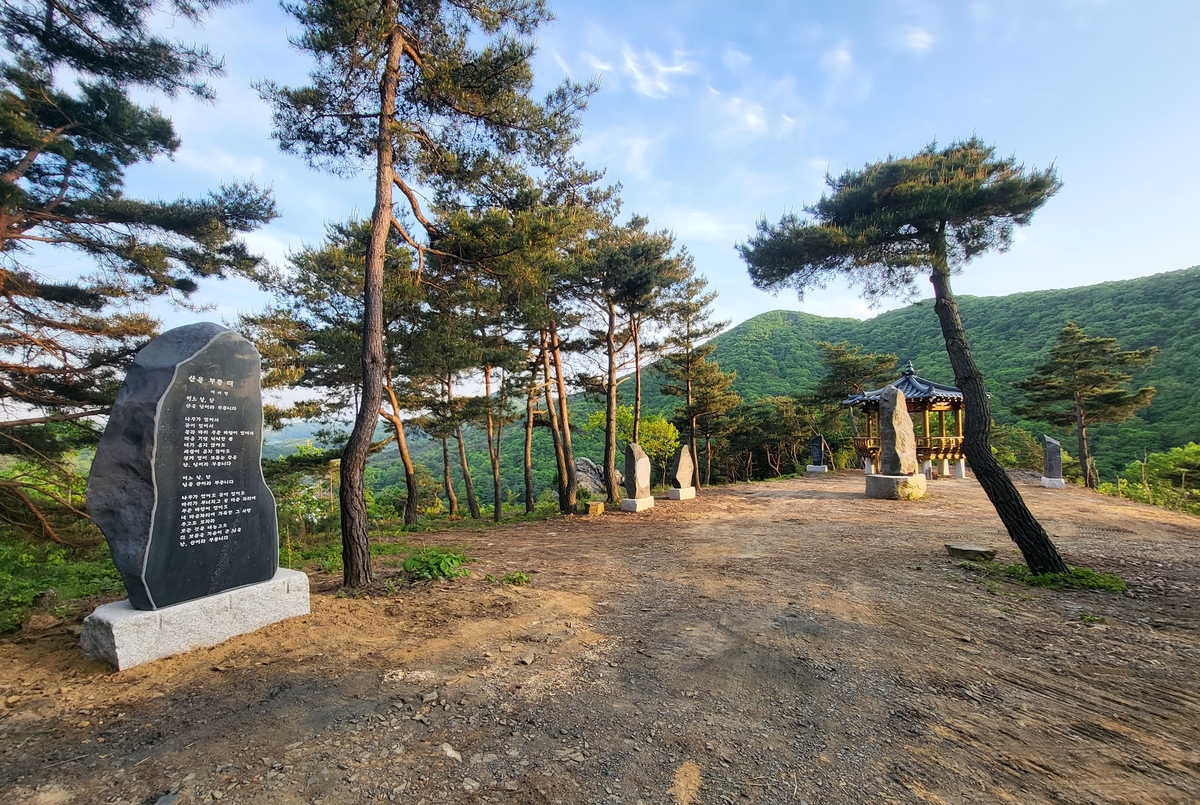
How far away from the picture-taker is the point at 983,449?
5562mm

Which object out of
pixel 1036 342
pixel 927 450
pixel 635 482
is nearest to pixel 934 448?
pixel 927 450

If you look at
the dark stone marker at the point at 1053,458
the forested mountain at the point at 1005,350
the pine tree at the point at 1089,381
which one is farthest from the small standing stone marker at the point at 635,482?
the pine tree at the point at 1089,381

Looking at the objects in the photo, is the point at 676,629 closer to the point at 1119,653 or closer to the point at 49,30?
the point at 1119,653

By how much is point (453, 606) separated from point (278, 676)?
4.98 feet

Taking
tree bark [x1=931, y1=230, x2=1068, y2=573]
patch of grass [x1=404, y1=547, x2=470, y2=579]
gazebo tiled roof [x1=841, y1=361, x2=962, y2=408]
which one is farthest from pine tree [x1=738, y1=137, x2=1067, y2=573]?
gazebo tiled roof [x1=841, y1=361, x2=962, y2=408]

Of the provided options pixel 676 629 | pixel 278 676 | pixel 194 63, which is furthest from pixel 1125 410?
pixel 194 63

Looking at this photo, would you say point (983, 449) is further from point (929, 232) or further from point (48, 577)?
point (48, 577)

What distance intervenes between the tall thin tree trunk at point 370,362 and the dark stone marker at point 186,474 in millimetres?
852

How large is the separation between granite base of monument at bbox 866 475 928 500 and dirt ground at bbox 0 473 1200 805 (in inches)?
247

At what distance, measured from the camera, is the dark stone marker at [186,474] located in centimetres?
325

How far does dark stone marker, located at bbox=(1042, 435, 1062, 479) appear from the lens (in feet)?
42.4

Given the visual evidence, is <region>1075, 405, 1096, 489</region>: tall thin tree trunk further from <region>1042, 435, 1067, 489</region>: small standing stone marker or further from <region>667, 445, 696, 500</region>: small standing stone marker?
<region>667, 445, 696, 500</region>: small standing stone marker

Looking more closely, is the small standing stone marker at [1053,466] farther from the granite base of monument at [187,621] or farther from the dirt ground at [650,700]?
the granite base of monument at [187,621]

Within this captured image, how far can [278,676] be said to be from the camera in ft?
9.62
